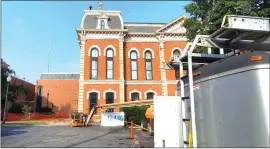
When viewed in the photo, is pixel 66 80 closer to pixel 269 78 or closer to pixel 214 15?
pixel 214 15

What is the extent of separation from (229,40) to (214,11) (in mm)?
9759

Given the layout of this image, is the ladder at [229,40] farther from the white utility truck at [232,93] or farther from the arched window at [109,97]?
the arched window at [109,97]

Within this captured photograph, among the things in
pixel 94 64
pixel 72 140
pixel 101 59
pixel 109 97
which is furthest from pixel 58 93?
pixel 72 140

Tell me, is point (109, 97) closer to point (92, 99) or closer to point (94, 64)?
point (92, 99)

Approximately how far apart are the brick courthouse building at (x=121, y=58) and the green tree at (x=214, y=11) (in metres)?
15.6

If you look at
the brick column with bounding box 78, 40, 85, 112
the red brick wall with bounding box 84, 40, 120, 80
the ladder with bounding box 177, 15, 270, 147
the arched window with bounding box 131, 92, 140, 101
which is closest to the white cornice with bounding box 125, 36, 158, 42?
the red brick wall with bounding box 84, 40, 120, 80

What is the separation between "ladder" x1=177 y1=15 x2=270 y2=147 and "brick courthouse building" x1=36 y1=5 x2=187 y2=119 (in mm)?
25182

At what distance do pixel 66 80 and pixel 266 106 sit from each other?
176 ft

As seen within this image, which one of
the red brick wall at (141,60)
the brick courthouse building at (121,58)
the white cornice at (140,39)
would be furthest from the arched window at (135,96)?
the white cornice at (140,39)

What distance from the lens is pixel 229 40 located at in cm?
488

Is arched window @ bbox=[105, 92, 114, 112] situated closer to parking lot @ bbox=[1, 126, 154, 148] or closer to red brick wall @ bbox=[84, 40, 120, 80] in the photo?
red brick wall @ bbox=[84, 40, 120, 80]

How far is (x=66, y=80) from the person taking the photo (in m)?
54.4

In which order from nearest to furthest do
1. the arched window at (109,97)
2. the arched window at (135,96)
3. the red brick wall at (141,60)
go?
the arched window at (109,97) < the arched window at (135,96) < the red brick wall at (141,60)

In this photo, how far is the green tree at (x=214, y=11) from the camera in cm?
1254
